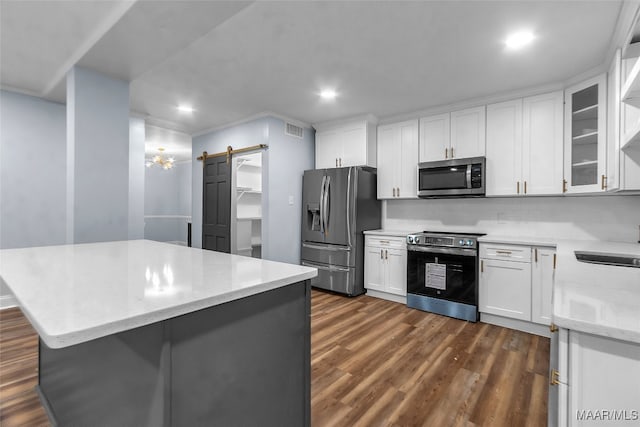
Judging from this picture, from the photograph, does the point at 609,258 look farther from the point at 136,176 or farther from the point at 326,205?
the point at 136,176

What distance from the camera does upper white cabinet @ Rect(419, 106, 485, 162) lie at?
352cm

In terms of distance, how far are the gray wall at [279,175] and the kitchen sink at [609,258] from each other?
322 centimetres

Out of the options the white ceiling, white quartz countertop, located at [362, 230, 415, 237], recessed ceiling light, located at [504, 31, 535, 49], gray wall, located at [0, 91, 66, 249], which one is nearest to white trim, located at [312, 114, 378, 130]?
the white ceiling

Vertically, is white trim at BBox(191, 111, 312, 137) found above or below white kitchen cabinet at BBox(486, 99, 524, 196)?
above

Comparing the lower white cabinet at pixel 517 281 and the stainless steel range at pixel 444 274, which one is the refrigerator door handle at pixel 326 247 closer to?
the stainless steel range at pixel 444 274

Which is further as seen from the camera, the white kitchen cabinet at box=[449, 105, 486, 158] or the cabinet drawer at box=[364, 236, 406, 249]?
the cabinet drawer at box=[364, 236, 406, 249]

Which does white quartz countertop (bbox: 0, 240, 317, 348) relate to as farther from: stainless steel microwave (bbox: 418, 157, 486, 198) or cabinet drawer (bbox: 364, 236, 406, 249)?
stainless steel microwave (bbox: 418, 157, 486, 198)

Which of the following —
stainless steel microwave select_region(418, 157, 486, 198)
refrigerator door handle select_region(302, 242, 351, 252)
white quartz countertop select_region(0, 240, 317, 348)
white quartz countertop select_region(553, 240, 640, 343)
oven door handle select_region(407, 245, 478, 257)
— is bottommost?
refrigerator door handle select_region(302, 242, 351, 252)

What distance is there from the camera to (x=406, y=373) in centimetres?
217

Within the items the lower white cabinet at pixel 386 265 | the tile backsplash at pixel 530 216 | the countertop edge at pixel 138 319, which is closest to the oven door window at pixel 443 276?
the lower white cabinet at pixel 386 265

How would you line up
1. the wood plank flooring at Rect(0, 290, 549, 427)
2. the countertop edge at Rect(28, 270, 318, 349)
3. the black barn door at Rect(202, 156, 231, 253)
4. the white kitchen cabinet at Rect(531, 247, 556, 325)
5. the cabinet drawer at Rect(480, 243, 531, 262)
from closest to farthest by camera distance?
the countertop edge at Rect(28, 270, 318, 349) < the wood plank flooring at Rect(0, 290, 549, 427) < the white kitchen cabinet at Rect(531, 247, 556, 325) < the cabinet drawer at Rect(480, 243, 531, 262) < the black barn door at Rect(202, 156, 231, 253)

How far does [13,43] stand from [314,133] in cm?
340

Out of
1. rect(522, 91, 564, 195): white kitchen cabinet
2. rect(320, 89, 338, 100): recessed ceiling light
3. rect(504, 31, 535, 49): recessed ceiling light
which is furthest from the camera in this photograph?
rect(320, 89, 338, 100): recessed ceiling light

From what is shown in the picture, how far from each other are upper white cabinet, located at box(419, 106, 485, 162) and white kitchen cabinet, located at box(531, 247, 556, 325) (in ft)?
4.23
